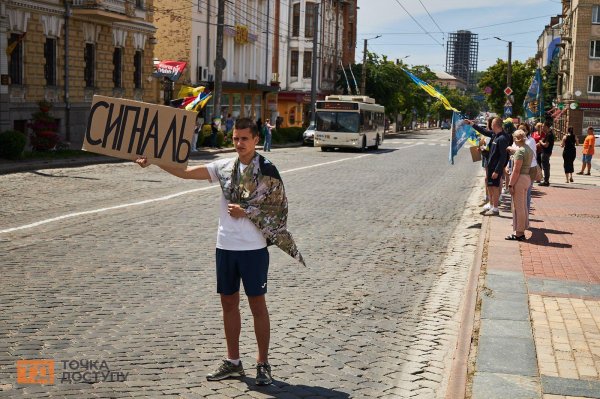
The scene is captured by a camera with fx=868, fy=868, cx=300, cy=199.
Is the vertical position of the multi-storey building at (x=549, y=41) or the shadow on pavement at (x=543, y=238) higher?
the multi-storey building at (x=549, y=41)

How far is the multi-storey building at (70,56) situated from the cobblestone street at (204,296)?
47.2 feet

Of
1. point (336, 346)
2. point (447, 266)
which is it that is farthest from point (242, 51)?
point (336, 346)

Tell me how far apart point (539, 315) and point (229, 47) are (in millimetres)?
49494

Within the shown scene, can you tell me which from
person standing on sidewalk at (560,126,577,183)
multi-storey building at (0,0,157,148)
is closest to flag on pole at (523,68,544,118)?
person standing on sidewalk at (560,126,577,183)

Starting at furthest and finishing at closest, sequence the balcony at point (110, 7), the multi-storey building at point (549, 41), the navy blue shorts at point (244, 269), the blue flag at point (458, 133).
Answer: the multi-storey building at point (549, 41), the balcony at point (110, 7), the blue flag at point (458, 133), the navy blue shorts at point (244, 269)

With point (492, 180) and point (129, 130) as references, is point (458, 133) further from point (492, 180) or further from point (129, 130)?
point (129, 130)

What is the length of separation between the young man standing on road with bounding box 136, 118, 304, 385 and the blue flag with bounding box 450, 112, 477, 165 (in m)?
12.2

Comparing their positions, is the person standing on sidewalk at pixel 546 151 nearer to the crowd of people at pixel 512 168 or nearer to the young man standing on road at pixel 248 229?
the crowd of people at pixel 512 168

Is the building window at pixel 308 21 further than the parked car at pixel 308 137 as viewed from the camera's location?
Yes

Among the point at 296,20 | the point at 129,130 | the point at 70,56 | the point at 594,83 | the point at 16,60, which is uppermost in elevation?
the point at 296,20

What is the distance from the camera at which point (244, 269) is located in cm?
588

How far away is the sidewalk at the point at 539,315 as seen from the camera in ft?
20.2

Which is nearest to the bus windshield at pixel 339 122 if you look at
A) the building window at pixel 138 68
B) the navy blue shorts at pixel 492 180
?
the building window at pixel 138 68

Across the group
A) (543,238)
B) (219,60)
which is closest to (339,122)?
(219,60)
